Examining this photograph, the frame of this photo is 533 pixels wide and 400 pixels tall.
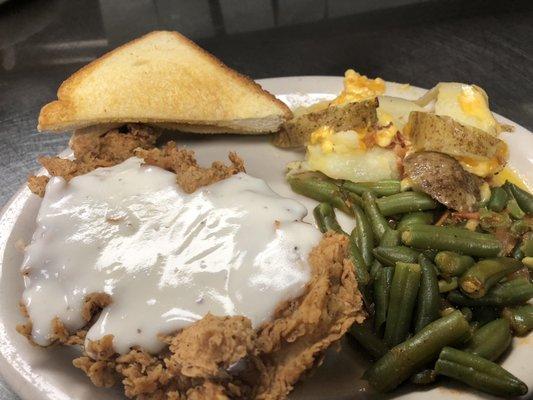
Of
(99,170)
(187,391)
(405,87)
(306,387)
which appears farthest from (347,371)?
(405,87)

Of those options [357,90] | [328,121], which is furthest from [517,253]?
[357,90]

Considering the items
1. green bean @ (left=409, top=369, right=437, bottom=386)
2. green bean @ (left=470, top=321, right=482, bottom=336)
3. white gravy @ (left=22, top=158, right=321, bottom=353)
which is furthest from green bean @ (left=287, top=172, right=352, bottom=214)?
green bean @ (left=409, top=369, right=437, bottom=386)

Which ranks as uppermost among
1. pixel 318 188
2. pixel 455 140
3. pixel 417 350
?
pixel 455 140

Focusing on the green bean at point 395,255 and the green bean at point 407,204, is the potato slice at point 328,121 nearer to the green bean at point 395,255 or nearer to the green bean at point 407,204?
the green bean at point 407,204

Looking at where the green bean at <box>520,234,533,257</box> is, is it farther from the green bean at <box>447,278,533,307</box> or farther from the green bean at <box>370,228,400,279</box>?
the green bean at <box>370,228,400,279</box>

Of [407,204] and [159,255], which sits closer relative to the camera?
[159,255]

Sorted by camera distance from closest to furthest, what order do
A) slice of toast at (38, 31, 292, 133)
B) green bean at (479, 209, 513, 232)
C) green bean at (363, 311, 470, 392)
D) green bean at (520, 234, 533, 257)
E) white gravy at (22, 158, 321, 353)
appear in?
white gravy at (22, 158, 321, 353) → green bean at (363, 311, 470, 392) → green bean at (520, 234, 533, 257) → green bean at (479, 209, 513, 232) → slice of toast at (38, 31, 292, 133)

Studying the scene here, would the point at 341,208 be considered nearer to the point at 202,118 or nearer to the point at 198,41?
the point at 202,118

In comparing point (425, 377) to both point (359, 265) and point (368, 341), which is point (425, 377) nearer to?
point (368, 341)
